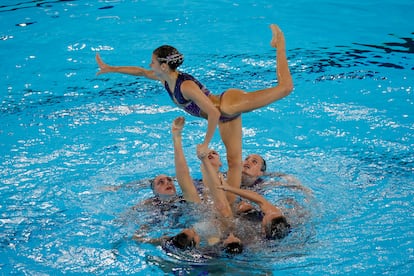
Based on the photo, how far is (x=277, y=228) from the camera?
186 inches

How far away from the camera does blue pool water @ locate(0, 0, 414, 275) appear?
4.91 metres

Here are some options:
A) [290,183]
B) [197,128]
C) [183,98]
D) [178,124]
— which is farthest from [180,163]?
[197,128]

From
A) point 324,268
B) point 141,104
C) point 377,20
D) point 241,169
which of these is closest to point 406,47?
point 377,20

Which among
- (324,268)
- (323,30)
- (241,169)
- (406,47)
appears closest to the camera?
(324,268)

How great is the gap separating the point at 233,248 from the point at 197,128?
2.52 m

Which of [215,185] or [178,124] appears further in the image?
[178,124]

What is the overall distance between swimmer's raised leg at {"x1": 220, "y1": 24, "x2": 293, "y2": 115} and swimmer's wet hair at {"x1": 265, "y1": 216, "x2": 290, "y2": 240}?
0.91 m

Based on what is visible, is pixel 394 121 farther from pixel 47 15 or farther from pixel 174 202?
pixel 47 15

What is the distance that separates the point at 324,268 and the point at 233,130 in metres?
1.35

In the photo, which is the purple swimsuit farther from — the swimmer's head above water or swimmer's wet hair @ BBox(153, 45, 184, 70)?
the swimmer's head above water

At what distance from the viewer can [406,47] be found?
8945 mm

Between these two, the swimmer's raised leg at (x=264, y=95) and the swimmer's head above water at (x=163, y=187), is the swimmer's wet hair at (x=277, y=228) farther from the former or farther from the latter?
the swimmer's head above water at (x=163, y=187)

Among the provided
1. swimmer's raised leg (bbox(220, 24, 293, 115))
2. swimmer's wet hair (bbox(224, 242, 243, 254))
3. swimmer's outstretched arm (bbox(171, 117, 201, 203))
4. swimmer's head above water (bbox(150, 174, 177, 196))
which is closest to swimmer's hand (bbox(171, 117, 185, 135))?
swimmer's outstretched arm (bbox(171, 117, 201, 203))

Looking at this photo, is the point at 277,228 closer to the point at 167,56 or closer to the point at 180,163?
the point at 180,163
